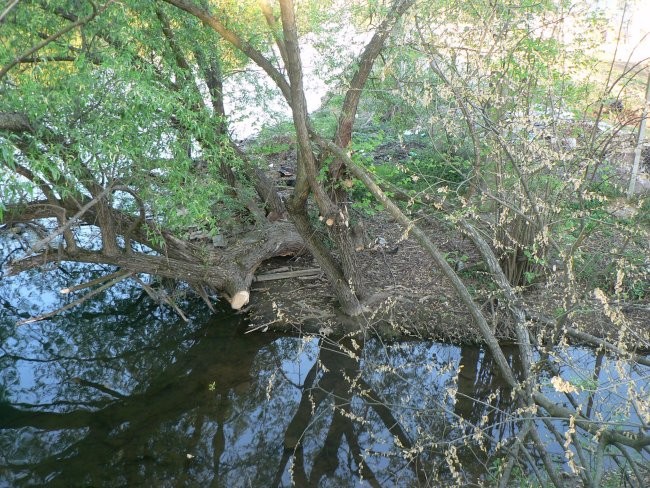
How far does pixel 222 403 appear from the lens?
20.4 feet

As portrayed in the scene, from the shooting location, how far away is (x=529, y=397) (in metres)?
3.82

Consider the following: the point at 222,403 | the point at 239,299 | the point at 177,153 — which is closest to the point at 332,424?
the point at 222,403

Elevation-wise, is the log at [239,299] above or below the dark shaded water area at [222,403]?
above

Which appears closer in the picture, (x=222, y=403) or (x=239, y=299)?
(x=222, y=403)

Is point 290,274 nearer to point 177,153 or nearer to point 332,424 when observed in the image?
point 332,424

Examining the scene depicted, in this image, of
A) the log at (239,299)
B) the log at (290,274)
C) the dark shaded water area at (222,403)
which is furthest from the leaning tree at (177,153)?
the dark shaded water area at (222,403)

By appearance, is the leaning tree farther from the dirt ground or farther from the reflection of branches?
the reflection of branches

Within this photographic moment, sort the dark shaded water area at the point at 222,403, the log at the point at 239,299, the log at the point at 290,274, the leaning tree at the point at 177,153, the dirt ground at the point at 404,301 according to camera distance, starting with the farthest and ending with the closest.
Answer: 1. the log at the point at 290,274
2. the log at the point at 239,299
3. the dirt ground at the point at 404,301
4. the dark shaded water area at the point at 222,403
5. the leaning tree at the point at 177,153

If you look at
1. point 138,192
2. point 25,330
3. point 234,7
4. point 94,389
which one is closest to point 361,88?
point 234,7

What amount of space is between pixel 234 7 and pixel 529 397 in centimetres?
576

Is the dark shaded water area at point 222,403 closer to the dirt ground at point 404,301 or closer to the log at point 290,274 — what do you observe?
the dirt ground at point 404,301

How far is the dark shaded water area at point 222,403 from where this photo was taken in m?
5.18

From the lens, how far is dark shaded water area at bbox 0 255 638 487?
518 centimetres

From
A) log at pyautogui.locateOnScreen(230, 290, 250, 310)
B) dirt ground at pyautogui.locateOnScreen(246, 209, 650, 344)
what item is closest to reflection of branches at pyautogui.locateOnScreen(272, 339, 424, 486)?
dirt ground at pyautogui.locateOnScreen(246, 209, 650, 344)
